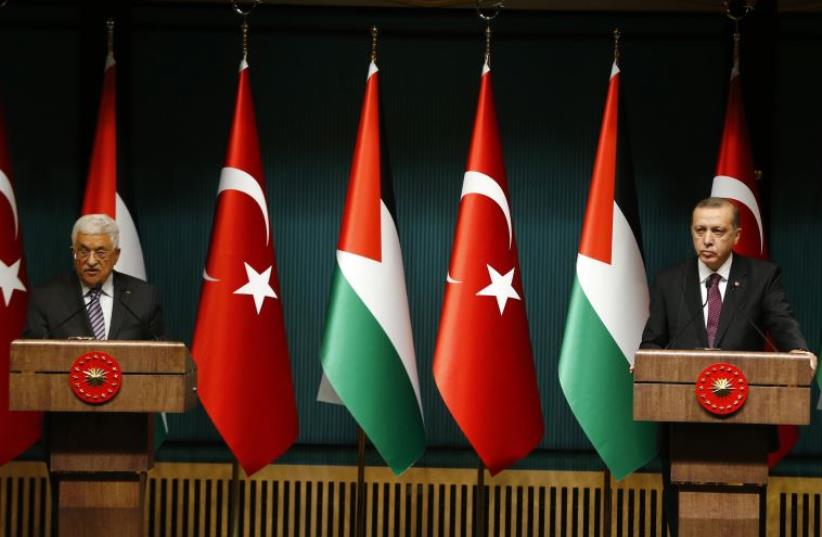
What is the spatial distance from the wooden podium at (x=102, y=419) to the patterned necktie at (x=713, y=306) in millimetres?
1785

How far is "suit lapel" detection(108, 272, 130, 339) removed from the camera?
4078 millimetres

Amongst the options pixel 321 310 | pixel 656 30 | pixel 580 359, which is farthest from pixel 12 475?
pixel 656 30

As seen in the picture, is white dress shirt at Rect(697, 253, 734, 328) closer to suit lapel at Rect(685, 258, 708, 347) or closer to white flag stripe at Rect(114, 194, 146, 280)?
suit lapel at Rect(685, 258, 708, 347)

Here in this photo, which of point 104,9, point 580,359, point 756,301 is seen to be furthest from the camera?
point 104,9

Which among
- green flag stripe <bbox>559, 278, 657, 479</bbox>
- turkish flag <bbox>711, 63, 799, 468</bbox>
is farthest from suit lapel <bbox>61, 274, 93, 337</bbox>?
turkish flag <bbox>711, 63, 799, 468</bbox>

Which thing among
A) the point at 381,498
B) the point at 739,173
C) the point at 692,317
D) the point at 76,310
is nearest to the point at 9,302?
the point at 76,310

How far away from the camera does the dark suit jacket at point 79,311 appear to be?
4.02 metres

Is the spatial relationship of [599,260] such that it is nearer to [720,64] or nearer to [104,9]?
[720,64]

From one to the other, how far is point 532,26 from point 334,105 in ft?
3.41

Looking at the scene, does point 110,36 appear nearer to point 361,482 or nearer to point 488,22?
point 488,22

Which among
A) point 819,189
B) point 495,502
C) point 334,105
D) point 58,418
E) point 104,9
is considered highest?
point 104,9

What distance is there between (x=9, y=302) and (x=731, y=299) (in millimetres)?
2955

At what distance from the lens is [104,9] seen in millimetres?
5488

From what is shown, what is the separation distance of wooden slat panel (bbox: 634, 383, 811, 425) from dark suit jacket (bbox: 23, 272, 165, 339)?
1.71 m
